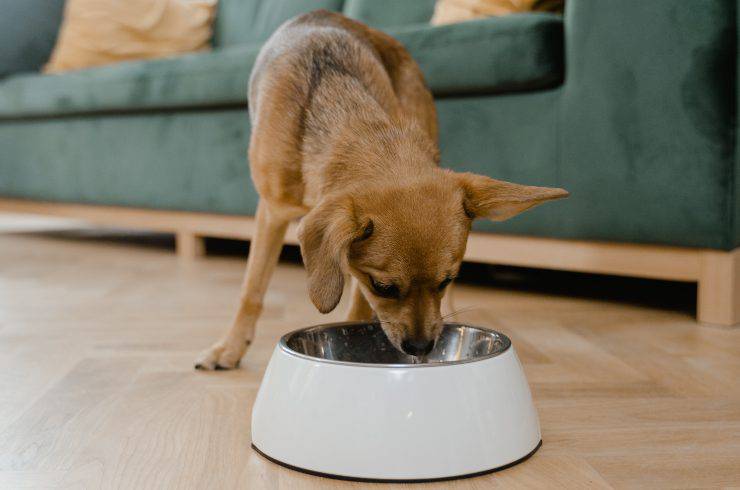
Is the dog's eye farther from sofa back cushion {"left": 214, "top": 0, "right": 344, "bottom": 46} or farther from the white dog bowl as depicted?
sofa back cushion {"left": 214, "top": 0, "right": 344, "bottom": 46}

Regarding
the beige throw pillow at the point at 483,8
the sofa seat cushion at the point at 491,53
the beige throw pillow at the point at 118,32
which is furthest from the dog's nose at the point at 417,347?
the beige throw pillow at the point at 118,32

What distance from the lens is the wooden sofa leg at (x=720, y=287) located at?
6.65 ft

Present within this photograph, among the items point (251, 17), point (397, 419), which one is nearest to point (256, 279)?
point (397, 419)

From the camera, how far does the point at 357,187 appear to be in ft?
4.65

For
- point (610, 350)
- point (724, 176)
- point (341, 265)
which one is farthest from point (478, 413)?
point (724, 176)

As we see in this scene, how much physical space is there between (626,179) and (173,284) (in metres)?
1.57

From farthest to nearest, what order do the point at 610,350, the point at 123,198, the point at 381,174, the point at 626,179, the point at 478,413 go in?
the point at 123,198
the point at 626,179
the point at 610,350
the point at 381,174
the point at 478,413

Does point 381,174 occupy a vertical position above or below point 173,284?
above

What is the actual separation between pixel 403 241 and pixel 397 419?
1.21 ft

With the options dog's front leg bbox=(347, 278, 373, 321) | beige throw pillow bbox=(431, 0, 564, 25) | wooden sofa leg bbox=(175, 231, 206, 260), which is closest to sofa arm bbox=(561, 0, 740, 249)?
beige throw pillow bbox=(431, 0, 564, 25)

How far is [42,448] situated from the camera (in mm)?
1199

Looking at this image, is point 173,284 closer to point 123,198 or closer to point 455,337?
point 123,198

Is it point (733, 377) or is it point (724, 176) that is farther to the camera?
point (724, 176)

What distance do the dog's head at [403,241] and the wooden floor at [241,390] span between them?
275 millimetres
